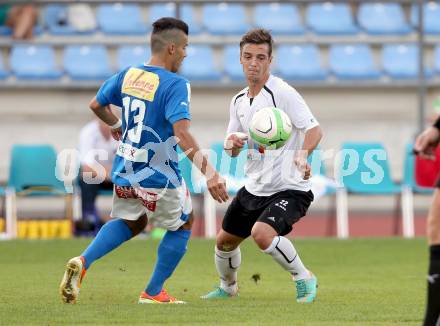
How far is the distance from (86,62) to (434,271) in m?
12.4

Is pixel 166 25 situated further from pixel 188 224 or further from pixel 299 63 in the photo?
pixel 299 63

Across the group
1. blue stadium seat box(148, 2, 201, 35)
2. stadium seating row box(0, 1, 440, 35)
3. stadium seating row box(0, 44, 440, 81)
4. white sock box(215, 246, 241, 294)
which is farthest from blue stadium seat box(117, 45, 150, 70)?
white sock box(215, 246, 241, 294)

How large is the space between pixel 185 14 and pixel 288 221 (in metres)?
10.2

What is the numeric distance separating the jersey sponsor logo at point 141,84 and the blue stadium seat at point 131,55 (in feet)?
29.8

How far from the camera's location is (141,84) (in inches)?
303

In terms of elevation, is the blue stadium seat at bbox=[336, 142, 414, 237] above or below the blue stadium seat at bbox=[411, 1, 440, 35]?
below

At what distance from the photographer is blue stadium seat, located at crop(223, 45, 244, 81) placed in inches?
682

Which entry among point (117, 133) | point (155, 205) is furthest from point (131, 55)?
point (155, 205)

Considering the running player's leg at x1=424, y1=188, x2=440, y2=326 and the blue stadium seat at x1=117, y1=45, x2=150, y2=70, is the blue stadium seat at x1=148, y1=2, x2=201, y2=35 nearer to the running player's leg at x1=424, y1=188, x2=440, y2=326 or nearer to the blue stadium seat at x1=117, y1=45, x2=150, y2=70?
the blue stadium seat at x1=117, y1=45, x2=150, y2=70

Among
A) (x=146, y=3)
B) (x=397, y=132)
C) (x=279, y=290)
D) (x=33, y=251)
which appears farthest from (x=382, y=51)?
(x=279, y=290)

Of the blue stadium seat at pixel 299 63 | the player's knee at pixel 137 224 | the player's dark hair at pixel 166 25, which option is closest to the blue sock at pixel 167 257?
the player's knee at pixel 137 224

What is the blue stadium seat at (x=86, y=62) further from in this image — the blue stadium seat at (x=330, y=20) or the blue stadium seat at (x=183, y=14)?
the blue stadium seat at (x=330, y=20)

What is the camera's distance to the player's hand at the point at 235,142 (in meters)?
7.74

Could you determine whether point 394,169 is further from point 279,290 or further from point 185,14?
point 279,290
